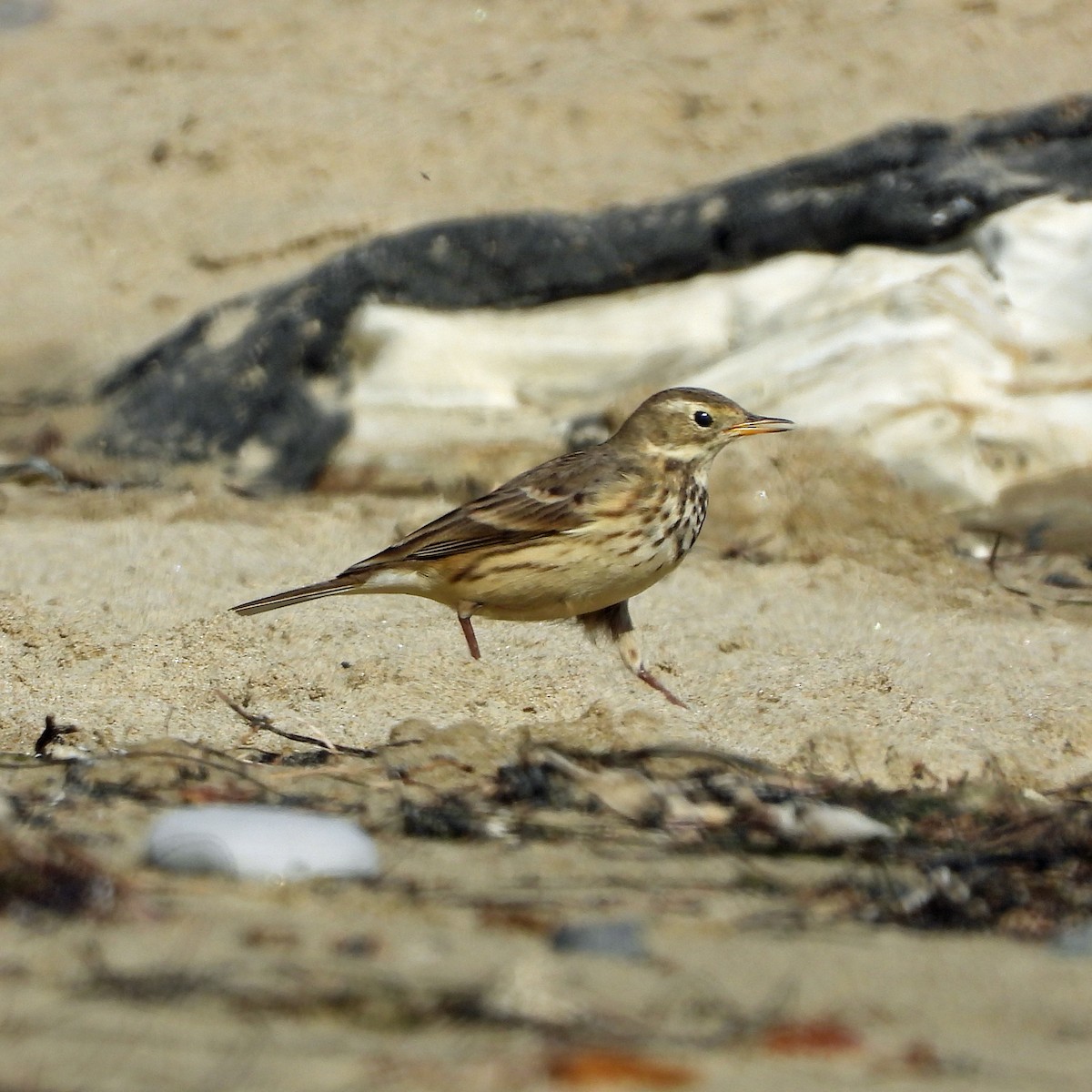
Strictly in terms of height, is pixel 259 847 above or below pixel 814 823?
above

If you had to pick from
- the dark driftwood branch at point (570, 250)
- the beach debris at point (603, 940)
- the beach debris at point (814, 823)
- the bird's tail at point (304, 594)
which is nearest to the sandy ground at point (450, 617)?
the beach debris at point (603, 940)

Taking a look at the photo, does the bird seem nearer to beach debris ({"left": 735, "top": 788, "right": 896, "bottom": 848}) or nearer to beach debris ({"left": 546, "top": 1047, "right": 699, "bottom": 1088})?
beach debris ({"left": 735, "top": 788, "right": 896, "bottom": 848})

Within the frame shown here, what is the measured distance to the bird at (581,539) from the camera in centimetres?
557

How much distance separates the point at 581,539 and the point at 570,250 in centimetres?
368

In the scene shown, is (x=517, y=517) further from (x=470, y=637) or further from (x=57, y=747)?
(x=57, y=747)

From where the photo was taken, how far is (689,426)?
20.0 feet

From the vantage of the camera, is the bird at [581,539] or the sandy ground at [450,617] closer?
the sandy ground at [450,617]

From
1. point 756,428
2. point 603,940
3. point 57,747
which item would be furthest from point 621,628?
point 603,940

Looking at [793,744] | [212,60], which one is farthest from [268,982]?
[212,60]

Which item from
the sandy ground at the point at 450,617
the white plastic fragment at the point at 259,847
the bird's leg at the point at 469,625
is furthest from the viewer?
the bird's leg at the point at 469,625

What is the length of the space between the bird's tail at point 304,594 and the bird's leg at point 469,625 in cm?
35

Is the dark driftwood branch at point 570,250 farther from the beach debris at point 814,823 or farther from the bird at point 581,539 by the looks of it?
the beach debris at point 814,823

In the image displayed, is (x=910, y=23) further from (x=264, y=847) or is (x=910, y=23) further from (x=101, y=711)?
(x=264, y=847)

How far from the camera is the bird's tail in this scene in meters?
5.76
